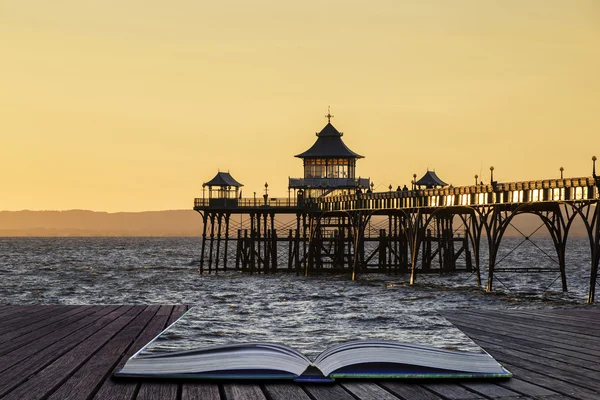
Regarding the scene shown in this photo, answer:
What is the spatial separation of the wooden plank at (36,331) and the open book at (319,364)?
3.41 metres

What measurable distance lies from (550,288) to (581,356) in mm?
48899

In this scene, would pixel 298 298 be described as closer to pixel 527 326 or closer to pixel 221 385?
pixel 527 326

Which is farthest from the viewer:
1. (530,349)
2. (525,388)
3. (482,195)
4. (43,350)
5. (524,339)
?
(482,195)

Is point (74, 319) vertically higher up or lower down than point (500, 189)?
lower down

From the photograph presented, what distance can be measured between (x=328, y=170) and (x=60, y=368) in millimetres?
77086

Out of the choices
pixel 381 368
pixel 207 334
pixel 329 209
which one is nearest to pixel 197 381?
Answer: pixel 381 368

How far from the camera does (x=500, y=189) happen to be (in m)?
43.8

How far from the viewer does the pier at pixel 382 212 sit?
134 feet

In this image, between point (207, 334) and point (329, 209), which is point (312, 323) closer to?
point (207, 334)

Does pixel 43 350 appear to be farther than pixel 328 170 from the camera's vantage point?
No

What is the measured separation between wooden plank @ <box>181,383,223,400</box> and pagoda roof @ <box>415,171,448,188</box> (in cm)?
8325

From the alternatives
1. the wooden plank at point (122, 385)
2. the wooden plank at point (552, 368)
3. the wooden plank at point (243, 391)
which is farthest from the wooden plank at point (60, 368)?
the wooden plank at point (552, 368)

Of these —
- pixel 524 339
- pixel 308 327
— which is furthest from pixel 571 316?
pixel 308 327

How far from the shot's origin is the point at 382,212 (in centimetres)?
6981
